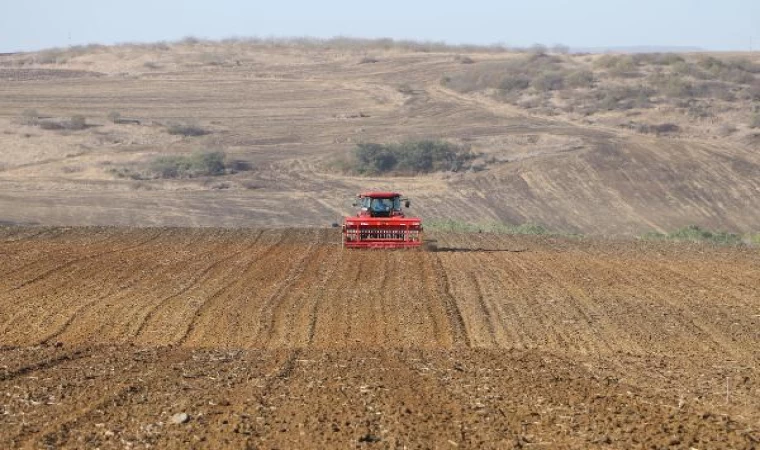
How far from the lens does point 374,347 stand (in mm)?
Answer: 17750

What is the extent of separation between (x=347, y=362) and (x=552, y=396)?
3313 millimetres

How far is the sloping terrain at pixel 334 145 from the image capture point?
187 ft

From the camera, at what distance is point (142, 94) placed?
285 feet

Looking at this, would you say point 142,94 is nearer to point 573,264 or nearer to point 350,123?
point 350,123

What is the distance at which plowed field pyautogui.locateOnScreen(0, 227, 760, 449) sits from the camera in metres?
11.5

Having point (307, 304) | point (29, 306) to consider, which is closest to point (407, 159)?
point (307, 304)

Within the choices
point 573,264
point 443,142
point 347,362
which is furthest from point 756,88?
point 347,362

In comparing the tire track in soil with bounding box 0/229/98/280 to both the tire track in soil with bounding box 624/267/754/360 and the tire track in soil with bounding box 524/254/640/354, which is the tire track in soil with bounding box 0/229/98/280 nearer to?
the tire track in soil with bounding box 524/254/640/354

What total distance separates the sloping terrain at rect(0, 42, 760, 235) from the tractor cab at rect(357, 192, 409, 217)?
18588 mm

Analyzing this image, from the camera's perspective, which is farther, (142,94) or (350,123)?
(142,94)

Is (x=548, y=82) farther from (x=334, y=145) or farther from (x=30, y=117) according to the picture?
(x=30, y=117)

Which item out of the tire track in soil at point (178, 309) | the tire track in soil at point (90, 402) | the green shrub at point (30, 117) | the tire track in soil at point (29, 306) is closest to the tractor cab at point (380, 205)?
the tire track in soil at point (178, 309)

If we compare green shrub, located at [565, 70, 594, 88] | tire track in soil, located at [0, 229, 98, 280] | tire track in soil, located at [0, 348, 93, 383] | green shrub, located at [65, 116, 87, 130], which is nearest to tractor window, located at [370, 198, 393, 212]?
tire track in soil, located at [0, 229, 98, 280]

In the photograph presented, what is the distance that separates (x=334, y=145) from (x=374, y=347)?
181 ft
